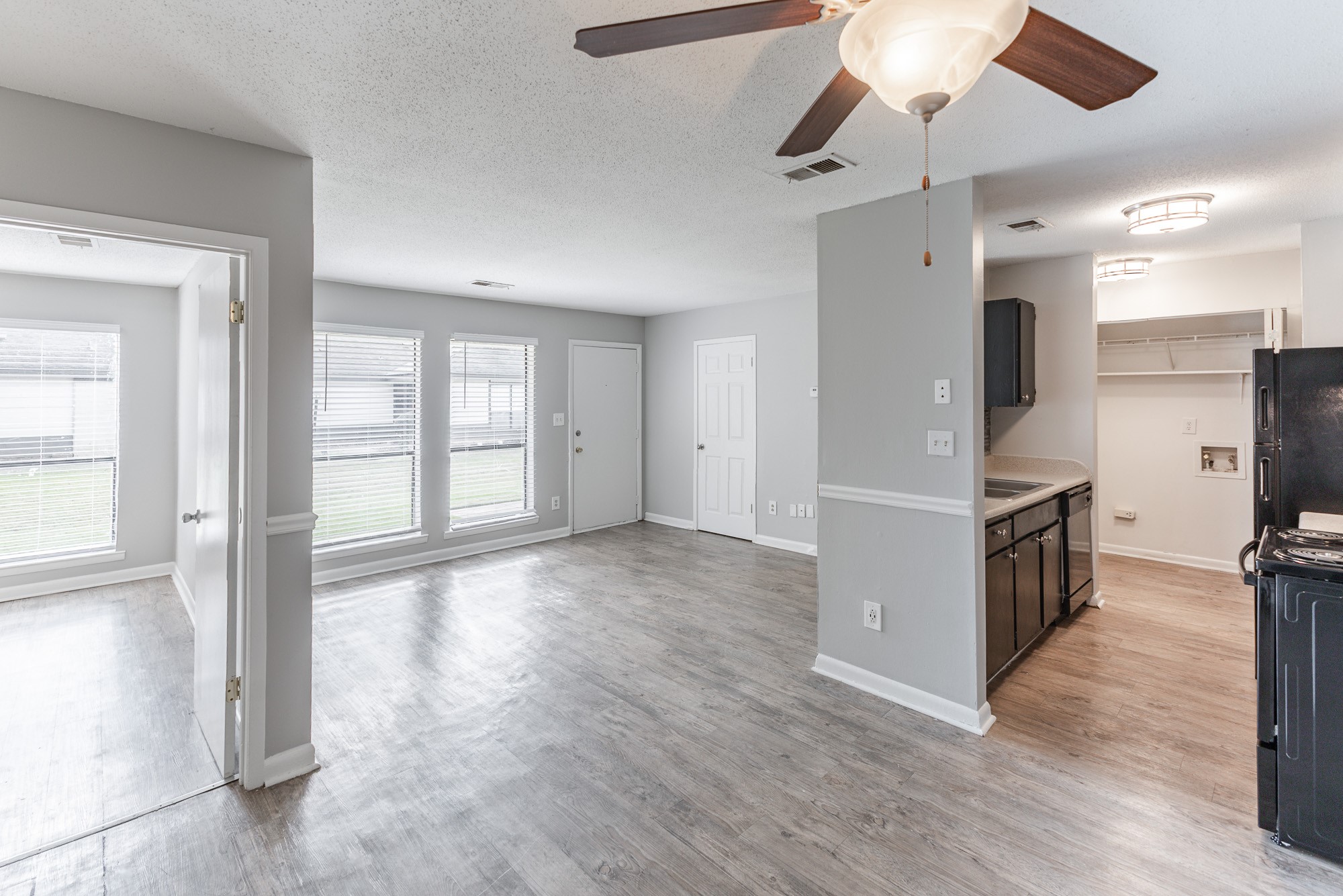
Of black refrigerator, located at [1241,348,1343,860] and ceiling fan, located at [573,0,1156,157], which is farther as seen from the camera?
black refrigerator, located at [1241,348,1343,860]

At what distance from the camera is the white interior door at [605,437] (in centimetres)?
646

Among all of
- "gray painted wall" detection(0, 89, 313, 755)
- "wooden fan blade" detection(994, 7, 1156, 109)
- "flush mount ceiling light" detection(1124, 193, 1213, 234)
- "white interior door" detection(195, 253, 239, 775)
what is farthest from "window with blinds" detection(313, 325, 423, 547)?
"flush mount ceiling light" detection(1124, 193, 1213, 234)

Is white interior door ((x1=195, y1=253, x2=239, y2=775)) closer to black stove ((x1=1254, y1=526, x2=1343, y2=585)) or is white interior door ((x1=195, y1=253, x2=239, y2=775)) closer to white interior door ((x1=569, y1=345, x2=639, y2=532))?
black stove ((x1=1254, y1=526, x2=1343, y2=585))

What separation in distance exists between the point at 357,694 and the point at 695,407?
4362 mm

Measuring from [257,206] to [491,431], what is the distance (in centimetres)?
364

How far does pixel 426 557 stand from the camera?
5.30m

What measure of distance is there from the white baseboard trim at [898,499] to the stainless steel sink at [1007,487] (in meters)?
1.03

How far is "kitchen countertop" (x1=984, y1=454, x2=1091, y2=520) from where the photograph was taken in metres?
3.55

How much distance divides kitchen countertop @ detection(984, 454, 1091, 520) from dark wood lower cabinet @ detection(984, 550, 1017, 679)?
52 cm

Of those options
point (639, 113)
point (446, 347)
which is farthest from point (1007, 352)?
point (446, 347)

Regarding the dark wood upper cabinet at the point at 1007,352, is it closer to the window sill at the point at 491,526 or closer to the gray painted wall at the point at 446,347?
the gray painted wall at the point at 446,347

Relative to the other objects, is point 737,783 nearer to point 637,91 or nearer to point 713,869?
point 713,869

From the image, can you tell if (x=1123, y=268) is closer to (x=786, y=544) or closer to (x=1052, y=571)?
(x=1052, y=571)

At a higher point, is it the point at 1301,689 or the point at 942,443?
the point at 942,443
